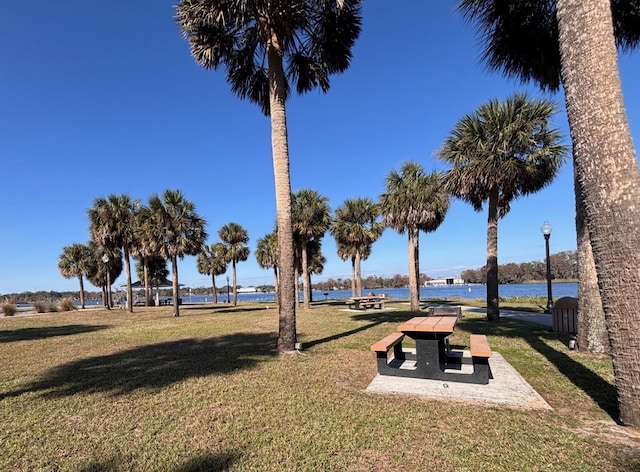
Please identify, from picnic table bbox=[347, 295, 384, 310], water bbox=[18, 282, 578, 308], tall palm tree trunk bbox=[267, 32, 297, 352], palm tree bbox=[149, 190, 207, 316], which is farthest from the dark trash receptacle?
water bbox=[18, 282, 578, 308]

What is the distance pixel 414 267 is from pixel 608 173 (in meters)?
13.6

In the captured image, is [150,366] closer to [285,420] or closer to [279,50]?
[285,420]

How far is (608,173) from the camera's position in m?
3.49

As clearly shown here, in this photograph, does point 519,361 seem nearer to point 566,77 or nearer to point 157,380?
point 566,77

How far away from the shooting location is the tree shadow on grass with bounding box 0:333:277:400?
549cm

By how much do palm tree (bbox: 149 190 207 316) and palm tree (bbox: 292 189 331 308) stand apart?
685 centimetres

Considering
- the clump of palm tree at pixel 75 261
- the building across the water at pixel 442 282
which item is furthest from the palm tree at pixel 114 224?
the building across the water at pixel 442 282

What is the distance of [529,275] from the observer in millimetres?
89250

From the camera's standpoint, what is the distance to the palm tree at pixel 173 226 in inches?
832

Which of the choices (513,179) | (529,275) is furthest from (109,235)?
(529,275)

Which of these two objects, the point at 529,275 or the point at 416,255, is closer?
the point at 416,255

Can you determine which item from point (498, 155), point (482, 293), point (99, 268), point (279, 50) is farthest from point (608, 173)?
point (482, 293)

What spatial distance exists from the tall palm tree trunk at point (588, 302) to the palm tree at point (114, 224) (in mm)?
24156

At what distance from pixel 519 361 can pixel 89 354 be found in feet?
31.5
